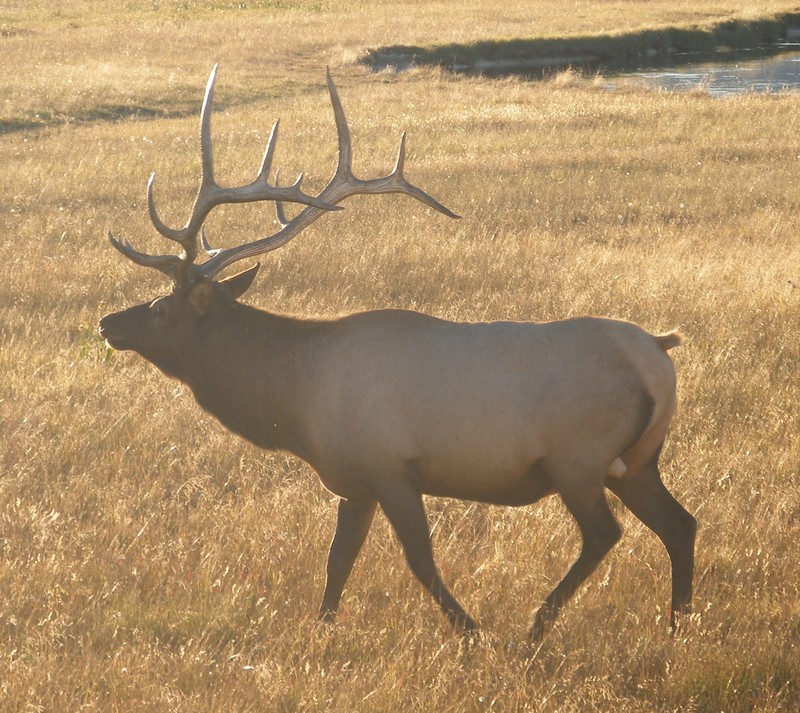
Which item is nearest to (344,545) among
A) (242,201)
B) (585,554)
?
(585,554)

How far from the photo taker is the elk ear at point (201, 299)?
5387 millimetres

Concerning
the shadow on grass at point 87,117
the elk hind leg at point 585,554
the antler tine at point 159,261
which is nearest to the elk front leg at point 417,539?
the elk hind leg at point 585,554

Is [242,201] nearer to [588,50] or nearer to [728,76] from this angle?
[728,76]

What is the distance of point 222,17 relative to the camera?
48312 millimetres

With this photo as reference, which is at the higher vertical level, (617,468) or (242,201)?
(242,201)

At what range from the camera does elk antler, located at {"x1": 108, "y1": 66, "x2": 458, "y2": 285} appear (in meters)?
5.45

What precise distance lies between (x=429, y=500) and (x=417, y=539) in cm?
143

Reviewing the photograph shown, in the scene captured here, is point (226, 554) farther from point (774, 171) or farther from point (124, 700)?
point (774, 171)

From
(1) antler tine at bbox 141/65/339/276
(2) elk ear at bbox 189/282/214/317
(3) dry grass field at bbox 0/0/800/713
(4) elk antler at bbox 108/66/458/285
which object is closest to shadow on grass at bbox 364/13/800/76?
(3) dry grass field at bbox 0/0/800/713

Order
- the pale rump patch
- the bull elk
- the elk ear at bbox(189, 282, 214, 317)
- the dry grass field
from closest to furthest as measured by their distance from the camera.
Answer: the dry grass field
the bull elk
the pale rump patch
the elk ear at bbox(189, 282, 214, 317)

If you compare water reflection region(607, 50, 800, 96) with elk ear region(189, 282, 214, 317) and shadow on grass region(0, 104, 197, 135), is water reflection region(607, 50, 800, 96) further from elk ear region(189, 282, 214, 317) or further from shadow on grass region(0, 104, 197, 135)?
elk ear region(189, 282, 214, 317)

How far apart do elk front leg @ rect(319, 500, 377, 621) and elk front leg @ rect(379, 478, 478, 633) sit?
432mm

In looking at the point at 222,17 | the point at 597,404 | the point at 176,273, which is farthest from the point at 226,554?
the point at 222,17

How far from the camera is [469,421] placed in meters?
4.61
